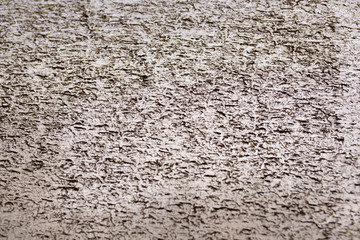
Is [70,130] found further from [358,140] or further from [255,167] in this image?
[358,140]

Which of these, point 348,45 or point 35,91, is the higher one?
point 348,45

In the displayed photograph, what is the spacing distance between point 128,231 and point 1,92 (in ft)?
1.63

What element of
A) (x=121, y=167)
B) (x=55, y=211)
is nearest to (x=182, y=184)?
(x=121, y=167)

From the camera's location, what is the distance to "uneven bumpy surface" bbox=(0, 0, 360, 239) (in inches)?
25.2

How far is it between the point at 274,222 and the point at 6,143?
58 centimetres

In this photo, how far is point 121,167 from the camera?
0.71m

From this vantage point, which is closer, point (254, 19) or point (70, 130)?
point (70, 130)

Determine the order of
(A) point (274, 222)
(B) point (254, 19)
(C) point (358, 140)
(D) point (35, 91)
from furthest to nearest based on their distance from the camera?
(B) point (254, 19)
(D) point (35, 91)
(C) point (358, 140)
(A) point (274, 222)

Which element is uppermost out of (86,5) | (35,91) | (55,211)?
(86,5)

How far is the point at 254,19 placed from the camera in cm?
99

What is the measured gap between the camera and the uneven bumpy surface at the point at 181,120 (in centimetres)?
64

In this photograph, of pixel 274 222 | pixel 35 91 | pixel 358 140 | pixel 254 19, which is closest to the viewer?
Answer: pixel 274 222

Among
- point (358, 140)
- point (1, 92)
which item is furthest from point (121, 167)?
point (358, 140)

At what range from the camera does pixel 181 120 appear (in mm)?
781
